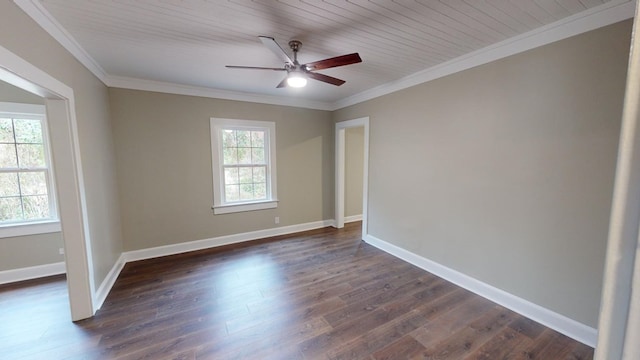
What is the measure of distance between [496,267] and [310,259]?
2.17m

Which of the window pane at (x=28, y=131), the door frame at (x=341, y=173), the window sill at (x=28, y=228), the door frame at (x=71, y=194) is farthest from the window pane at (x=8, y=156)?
the door frame at (x=341, y=173)

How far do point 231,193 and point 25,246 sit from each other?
2.38 meters

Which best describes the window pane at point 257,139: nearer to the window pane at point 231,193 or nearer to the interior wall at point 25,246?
the window pane at point 231,193

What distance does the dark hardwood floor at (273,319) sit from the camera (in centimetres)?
197

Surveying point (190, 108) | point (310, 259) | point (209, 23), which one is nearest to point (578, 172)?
point (310, 259)

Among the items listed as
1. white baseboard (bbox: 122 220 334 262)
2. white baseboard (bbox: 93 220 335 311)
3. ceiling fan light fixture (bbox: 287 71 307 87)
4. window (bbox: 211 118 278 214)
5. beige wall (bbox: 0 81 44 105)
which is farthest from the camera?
window (bbox: 211 118 278 214)

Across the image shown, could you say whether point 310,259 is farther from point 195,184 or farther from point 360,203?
point 360,203

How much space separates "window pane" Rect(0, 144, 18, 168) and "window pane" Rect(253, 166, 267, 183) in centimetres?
278

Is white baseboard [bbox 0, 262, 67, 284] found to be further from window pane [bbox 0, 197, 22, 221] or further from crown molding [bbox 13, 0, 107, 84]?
crown molding [bbox 13, 0, 107, 84]

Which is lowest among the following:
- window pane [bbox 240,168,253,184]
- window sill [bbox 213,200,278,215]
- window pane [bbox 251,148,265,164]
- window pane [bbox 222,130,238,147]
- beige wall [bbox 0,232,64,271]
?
beige wall [bbox 0,232,64,271]

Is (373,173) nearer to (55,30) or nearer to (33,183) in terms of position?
(55,30)

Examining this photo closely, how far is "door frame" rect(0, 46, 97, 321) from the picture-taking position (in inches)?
81.7

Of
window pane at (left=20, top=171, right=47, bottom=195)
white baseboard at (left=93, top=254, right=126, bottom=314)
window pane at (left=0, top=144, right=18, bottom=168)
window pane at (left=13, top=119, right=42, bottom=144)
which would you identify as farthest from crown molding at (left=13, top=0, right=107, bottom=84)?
white baseboard at (left=93, top=254, right=126, bottom=314)

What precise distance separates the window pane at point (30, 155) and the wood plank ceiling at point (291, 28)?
124cm
